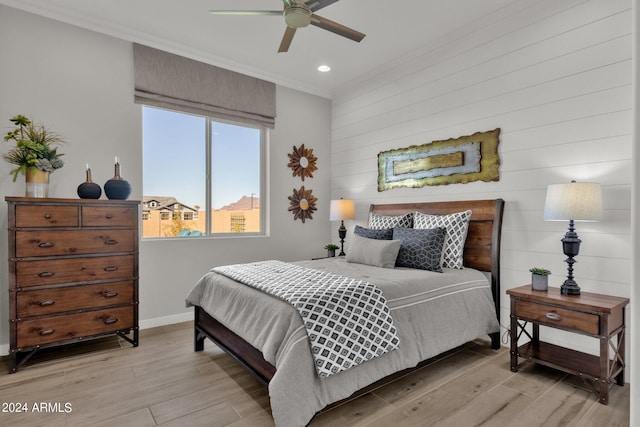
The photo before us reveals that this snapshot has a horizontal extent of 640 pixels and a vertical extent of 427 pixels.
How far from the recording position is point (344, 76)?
451 centimetres

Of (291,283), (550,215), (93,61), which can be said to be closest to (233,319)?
(291,283)

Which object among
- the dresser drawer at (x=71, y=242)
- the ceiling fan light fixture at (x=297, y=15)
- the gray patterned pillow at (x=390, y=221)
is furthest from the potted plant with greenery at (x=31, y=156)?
the gray patterned pillow at (x=390, y=221)

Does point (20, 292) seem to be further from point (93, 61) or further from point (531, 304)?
point (531, 304)

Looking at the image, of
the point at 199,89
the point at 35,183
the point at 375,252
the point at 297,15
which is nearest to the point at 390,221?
the point at 375,252

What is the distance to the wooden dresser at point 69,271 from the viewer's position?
8.65ft

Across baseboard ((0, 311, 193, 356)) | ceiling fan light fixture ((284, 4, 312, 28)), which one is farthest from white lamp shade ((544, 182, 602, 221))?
baseboard ((0, 311, 193, 356))

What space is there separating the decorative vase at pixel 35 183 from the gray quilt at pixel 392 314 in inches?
55.7

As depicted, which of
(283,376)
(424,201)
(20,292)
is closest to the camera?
(283,376)

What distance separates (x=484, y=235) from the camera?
3.24 metres

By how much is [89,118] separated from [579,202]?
13.1 feet

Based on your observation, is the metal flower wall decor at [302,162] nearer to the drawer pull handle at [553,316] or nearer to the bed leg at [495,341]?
the bed leg at [495,341]

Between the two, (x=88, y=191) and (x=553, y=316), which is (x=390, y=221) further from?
(x=88, y=191)

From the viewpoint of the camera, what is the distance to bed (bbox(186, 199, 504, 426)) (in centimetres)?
188

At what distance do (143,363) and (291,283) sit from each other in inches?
55.2
